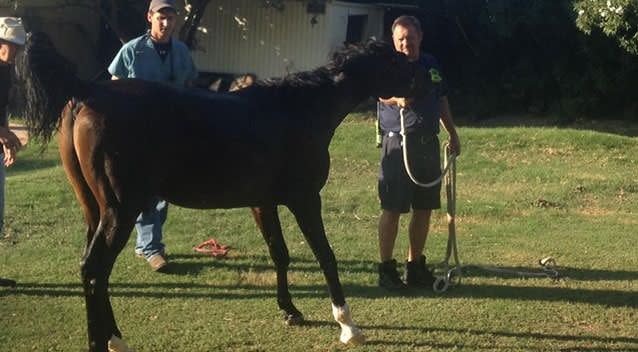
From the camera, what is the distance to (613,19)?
16.4 metres

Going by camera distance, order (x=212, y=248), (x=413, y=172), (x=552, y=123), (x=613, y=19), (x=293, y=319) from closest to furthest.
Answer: (x=293, y=319)
(x=413, y=172)
(x=212, y=248)
(x=613, y=19)
(x=552, y=123)

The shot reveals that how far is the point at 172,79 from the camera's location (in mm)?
6617

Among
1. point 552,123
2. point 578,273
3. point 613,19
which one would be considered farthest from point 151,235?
point 552,123

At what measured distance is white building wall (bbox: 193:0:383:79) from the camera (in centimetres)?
2066

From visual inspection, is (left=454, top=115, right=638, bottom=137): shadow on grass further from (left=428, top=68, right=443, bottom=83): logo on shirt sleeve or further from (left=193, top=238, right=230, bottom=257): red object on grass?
(left=428, top=68, right=443, bottom=83): logo on shirt sleeve

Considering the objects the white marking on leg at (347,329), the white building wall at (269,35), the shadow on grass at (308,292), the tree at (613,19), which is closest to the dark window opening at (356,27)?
the white building wall at (269,35)

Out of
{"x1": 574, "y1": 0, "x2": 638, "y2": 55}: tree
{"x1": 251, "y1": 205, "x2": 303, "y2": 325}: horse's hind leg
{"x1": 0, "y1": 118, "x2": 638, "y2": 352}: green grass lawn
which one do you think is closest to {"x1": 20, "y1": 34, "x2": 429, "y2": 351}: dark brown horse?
{"x1": 251, "y1": 205, "x2": 303, "y2": 325}: horse's hind leg

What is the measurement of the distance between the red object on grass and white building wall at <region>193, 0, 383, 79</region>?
12824mm

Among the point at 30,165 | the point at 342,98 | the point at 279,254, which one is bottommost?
the point at 30,165

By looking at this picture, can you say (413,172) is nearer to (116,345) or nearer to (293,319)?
(293,319)

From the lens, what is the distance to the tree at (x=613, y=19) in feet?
53.4

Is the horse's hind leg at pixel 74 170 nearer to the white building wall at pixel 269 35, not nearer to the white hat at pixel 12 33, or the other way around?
the white hat at pixel 12 33

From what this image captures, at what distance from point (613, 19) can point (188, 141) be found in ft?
43.4

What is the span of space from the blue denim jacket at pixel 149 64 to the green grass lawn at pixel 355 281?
4.93 feet
